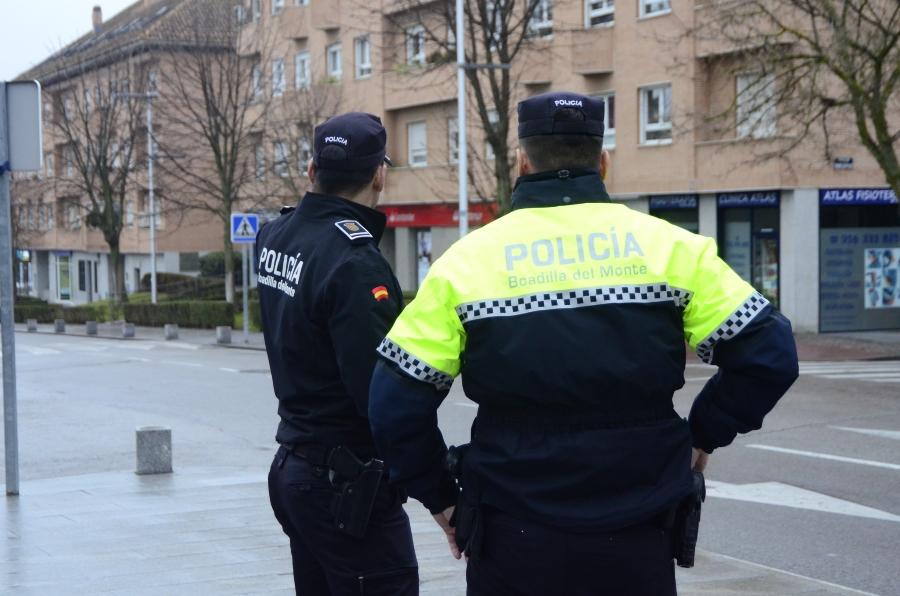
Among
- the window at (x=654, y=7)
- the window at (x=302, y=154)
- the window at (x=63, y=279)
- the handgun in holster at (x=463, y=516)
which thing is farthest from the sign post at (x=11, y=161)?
the window at (x=63, y=279)

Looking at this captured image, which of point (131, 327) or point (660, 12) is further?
point (131, 327)

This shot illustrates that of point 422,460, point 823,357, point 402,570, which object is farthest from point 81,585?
point 823,357

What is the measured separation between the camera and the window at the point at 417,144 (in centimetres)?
3956

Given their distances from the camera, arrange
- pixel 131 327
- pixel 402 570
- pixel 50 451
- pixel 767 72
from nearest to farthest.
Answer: pixel 402 570, pixel 50 451, pixel 767 72, pixel 131 327

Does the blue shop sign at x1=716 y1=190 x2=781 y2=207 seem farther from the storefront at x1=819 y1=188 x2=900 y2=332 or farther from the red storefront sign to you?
the red storefront sign

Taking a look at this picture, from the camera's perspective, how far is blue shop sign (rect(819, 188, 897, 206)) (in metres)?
26.1

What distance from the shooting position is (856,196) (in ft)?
86.5

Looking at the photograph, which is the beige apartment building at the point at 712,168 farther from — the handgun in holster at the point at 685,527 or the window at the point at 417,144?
the handgun in holster at the point at 685,527

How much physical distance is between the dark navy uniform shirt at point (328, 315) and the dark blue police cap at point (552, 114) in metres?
0.69

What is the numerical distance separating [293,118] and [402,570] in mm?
35494

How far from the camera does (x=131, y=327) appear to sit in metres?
36.3

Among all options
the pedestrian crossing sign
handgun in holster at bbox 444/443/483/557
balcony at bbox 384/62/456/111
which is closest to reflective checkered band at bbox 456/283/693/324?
handgun in holster at bbox 444/443/483/557

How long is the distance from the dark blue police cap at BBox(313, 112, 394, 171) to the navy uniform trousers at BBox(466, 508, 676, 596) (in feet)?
4.11

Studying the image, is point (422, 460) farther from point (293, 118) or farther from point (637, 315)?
point (293, 118)
